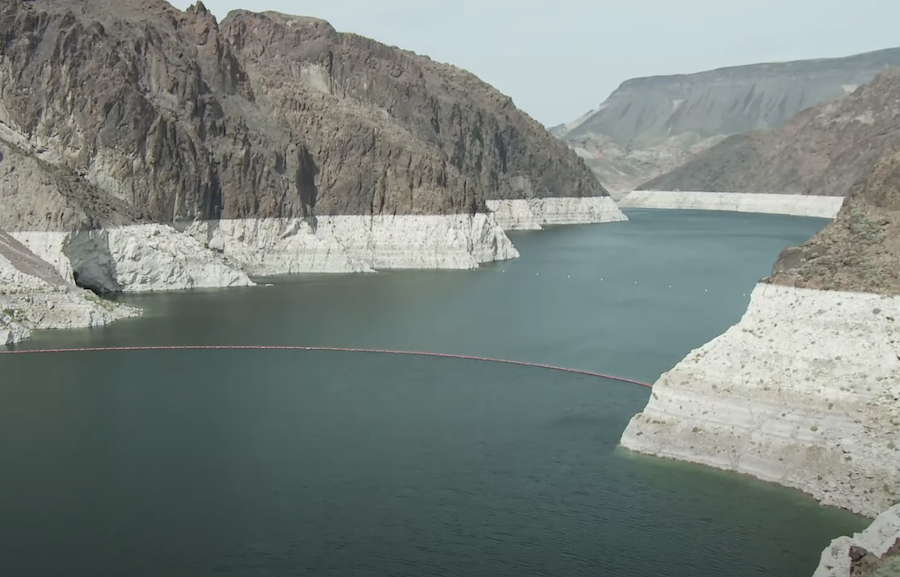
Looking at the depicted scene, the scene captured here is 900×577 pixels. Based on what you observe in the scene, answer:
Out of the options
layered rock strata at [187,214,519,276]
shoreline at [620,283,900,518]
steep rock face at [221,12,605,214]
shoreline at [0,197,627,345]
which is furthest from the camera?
steep rock face at [221,12,605,214]

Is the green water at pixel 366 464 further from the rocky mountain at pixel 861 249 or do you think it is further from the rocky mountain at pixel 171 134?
the rocky mountain at pixel 171 134

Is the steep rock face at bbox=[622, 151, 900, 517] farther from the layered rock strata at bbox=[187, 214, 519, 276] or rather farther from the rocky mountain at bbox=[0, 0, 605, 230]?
the layered rock strata at bbox=[187, 214, 519, 276]

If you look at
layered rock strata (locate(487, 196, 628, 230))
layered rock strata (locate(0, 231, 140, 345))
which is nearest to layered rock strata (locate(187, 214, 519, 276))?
layered rock strata (locate(0, 231, 140, 345))

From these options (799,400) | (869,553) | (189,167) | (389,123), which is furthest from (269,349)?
(389,123)

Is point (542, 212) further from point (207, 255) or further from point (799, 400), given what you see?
point (799, 400)

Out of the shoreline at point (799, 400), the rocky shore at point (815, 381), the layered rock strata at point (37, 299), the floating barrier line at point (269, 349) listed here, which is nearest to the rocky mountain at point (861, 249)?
the rocky shore at point (815, 381)

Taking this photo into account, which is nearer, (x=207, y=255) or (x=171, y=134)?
(x=207, y=255)
